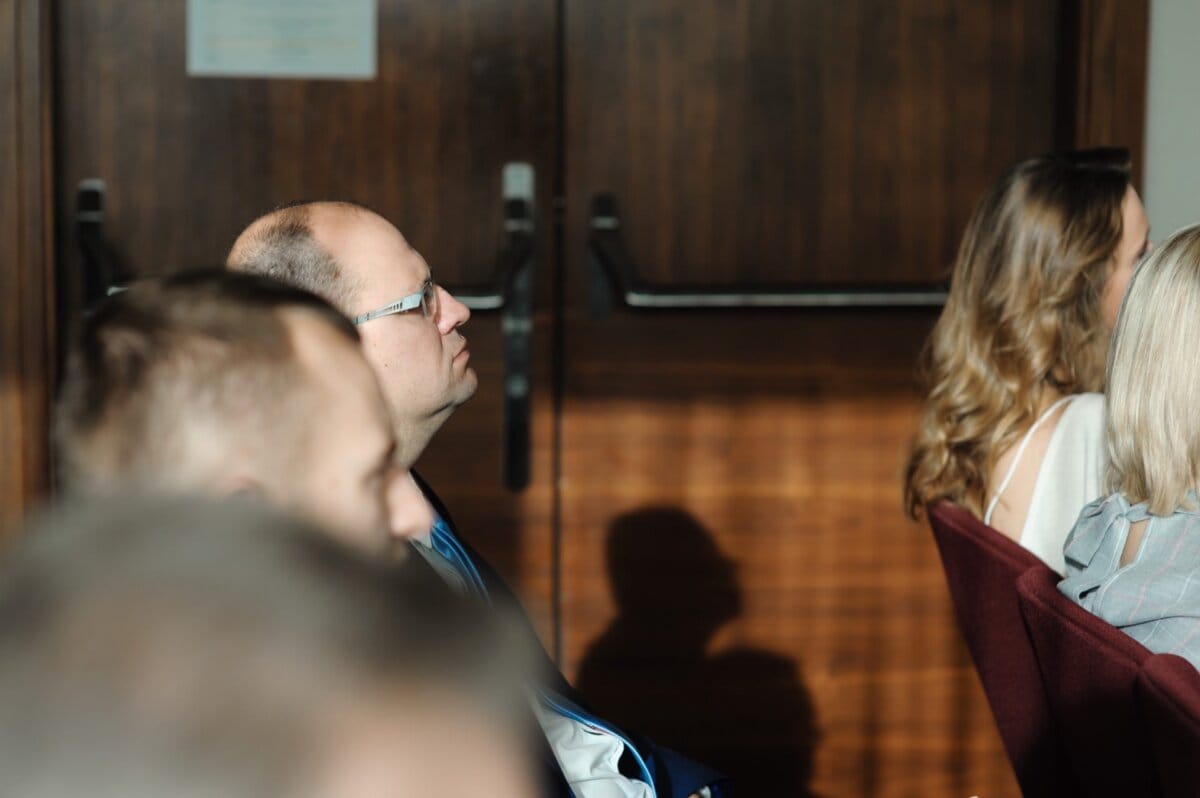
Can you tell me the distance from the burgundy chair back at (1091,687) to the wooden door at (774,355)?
1414mm

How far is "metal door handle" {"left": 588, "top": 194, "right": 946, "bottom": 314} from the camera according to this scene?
9.04 feet

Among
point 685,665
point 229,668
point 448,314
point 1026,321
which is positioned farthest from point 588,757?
point 685,665

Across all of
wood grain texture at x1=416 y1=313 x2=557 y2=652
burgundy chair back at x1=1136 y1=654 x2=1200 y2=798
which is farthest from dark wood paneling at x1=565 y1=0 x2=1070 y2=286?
burgundy chair back at x1=1136 y1=654 x2=1200 y2=798

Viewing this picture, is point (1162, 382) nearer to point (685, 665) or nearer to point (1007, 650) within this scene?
point (1007, 650)

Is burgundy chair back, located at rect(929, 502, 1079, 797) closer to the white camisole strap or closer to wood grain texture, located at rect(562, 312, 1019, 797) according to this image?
the white camisole strap

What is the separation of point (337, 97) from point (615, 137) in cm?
59

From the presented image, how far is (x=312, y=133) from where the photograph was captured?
2.72m

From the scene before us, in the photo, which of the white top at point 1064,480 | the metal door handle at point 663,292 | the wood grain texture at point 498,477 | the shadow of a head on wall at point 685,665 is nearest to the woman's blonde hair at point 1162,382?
the white top at point 1064,480

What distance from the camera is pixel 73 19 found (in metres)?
2.68

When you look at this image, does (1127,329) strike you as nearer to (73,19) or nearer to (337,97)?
(337,97)

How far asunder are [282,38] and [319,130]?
199 millimetres

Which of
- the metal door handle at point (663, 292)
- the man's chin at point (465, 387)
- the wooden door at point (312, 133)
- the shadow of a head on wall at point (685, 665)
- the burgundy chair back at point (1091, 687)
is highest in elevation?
the wooden door at point (312, 133)

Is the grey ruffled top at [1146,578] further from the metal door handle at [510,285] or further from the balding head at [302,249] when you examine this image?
the metal door handle at [510,285]

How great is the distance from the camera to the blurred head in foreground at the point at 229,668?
10.8 inches
